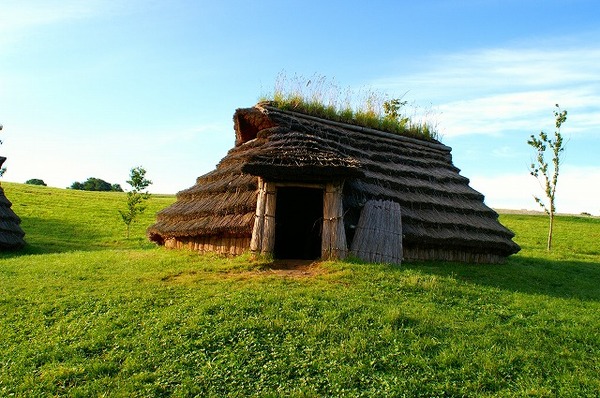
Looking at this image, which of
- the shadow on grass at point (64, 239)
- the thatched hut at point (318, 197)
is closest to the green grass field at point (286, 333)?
the thatched hut at point (318, 197)

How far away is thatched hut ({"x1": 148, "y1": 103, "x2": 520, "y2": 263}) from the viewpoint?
13.7 meters

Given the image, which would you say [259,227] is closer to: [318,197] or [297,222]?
[297,222]

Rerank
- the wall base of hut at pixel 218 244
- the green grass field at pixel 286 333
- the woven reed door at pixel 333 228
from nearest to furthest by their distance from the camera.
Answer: the green grass field at pixel 286 333, the woven reed door at pixel 333 228, the wall base of hut at pixel 218 244

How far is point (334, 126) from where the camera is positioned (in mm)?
18125

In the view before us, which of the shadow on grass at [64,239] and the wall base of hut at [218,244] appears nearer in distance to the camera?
the wall base of hut at [218,244]

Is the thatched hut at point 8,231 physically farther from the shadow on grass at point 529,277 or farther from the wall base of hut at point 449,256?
the shadow on grass at point 529,277

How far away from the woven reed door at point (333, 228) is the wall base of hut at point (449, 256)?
10.3 feet

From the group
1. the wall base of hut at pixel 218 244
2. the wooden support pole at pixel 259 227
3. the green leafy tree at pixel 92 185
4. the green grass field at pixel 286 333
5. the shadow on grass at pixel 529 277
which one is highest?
A: the green leafy tree at pixel 92 185

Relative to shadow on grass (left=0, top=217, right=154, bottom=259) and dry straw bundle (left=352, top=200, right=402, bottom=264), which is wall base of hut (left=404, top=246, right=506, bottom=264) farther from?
shadow on grass (left=0, top=217, right=154, bottom=259)

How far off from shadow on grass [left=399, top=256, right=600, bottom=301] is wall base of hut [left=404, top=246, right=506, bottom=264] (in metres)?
0.36

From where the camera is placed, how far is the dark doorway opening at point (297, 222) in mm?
17016

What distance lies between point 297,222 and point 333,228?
3706 mm

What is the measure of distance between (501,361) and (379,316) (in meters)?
2.10

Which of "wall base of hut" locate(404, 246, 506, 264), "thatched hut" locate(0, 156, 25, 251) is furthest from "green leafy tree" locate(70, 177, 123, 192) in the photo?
"wall base of hut" locate(404, 246, 506, 264)
